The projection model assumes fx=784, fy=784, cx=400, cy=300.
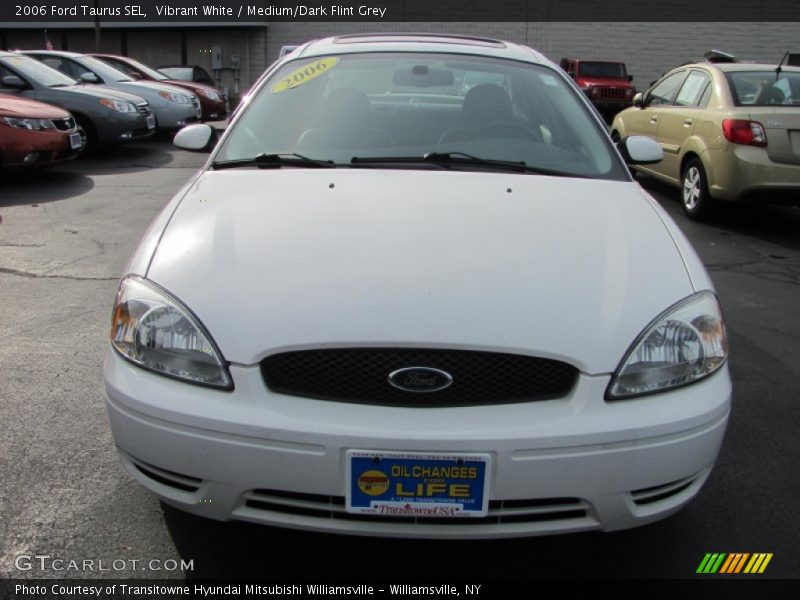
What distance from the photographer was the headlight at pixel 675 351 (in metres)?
2.04

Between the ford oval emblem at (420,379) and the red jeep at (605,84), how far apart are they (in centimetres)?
2140

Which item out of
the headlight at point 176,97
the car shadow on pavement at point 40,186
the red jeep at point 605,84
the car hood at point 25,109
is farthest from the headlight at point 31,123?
the red jeep at point 605,84

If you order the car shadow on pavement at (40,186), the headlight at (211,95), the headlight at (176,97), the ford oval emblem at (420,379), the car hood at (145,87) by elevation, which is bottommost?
the car shadow on pavement at (40,186)

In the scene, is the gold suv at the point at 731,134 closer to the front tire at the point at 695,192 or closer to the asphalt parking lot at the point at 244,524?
the front tire at the point at 695,192

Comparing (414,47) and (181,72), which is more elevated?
(414,47)

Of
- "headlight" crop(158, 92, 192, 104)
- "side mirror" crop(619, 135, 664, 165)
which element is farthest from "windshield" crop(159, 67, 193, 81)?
"side mirror" crop(619, 135, 664, 165)

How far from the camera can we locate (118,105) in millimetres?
11062

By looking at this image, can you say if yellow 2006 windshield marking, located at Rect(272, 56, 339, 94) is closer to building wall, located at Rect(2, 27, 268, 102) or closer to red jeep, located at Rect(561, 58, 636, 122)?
red jeep, located at Rect(561, 58, 636, 122)

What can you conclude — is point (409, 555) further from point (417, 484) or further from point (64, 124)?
point (64, 124)

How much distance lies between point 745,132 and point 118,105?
27.2 feet

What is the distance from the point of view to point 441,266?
221cm

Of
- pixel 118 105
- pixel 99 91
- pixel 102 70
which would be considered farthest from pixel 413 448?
pixel 102 70

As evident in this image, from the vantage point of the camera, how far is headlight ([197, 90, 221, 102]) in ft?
52.1
